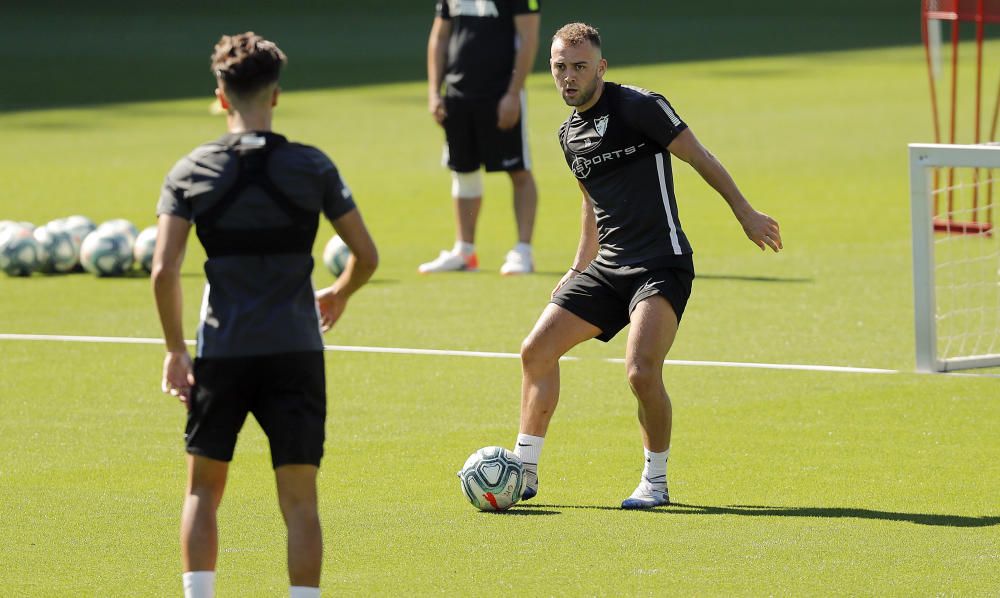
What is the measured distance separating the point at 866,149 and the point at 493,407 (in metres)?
12.7

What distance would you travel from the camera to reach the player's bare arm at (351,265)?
551cm

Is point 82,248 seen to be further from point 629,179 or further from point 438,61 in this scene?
point 629,179

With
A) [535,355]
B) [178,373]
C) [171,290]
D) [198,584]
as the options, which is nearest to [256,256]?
[171,290]

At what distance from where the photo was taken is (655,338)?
7395mm

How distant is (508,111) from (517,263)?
1.18 m

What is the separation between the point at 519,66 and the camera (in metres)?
13.9

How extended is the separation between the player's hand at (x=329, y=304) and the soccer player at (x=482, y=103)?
8399mm

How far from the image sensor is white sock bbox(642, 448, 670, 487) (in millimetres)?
7523

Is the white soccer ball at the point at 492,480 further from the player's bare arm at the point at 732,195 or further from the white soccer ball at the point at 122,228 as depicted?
the white soccer ball at the point at 122,228

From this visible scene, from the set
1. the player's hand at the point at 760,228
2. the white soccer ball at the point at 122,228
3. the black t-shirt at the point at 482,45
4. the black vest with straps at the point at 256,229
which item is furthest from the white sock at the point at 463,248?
the black vest with straps at the point at 256,229

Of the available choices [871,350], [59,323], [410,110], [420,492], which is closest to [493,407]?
[420,492]

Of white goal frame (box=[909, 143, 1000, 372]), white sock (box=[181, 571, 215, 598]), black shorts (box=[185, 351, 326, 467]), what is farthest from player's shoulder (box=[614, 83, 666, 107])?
white goal frame (box=[909, 143, 1000, 372])

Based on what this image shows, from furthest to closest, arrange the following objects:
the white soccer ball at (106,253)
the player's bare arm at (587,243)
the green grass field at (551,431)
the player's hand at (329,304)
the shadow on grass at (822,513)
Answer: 1. the white soccer ball at (106,253)
2. the player's bare arm at (587,243)
3. the shadow on grass at (822,513)
4. the green grass field at (551,431)
5. the player's hand at (329,304)

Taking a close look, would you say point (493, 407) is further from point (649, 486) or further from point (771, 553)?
point (771, 553)
